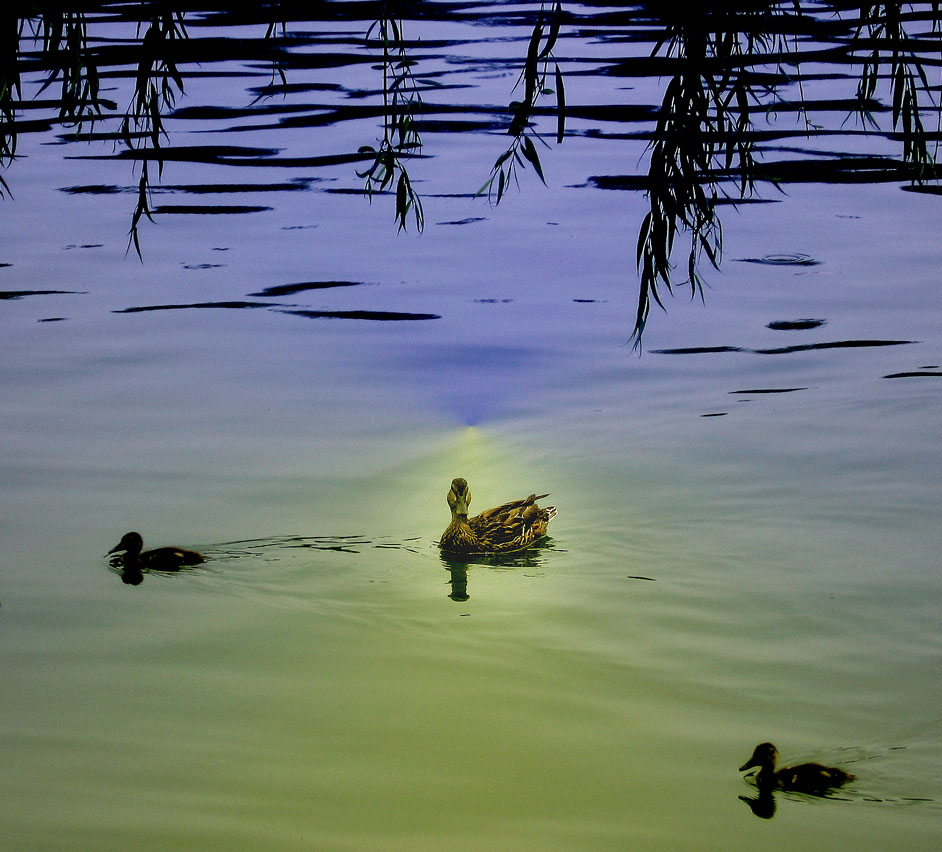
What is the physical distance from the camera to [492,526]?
818cm

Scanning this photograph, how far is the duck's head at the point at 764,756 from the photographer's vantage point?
218 inches

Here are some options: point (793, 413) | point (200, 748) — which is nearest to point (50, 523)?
point (200, 748)

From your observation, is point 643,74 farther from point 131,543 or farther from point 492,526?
point 131,543

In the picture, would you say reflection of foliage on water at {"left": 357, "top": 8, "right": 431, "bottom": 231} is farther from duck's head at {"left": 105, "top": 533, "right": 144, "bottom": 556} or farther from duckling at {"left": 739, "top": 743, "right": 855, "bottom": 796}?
duck's head at {"left": 105, "top": 533, "right": 144, "bottom": 556}

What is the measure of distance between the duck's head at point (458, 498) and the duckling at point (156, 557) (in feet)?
4.56

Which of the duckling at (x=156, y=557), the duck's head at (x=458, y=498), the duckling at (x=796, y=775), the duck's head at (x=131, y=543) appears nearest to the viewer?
the duckling at (x=796, y=775)

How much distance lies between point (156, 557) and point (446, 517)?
1.76 metres

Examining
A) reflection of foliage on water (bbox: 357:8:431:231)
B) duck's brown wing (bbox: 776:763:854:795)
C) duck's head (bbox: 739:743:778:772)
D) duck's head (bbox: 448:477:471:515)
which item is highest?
reflection of foliage on water (bbox: 357:8:431:231)

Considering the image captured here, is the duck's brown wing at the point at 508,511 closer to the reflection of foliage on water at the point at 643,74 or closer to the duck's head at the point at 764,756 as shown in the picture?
the reflection of foliage on water at the point at 643,74

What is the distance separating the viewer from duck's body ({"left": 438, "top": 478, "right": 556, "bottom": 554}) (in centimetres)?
805

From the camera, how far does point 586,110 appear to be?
18672 millimetres

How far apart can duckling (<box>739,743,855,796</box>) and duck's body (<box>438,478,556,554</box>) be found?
8.71 ft

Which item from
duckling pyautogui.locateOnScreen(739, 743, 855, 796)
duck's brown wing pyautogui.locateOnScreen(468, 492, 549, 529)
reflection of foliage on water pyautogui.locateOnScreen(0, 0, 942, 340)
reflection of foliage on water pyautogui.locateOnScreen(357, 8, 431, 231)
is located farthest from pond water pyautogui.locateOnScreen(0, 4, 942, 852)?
reflection of foliage on water pyautogui.locateOnScreen(357, 8, 431, 231)

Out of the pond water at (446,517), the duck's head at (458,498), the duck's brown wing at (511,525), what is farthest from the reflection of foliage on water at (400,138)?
the duck's brown wing at (511,525)
